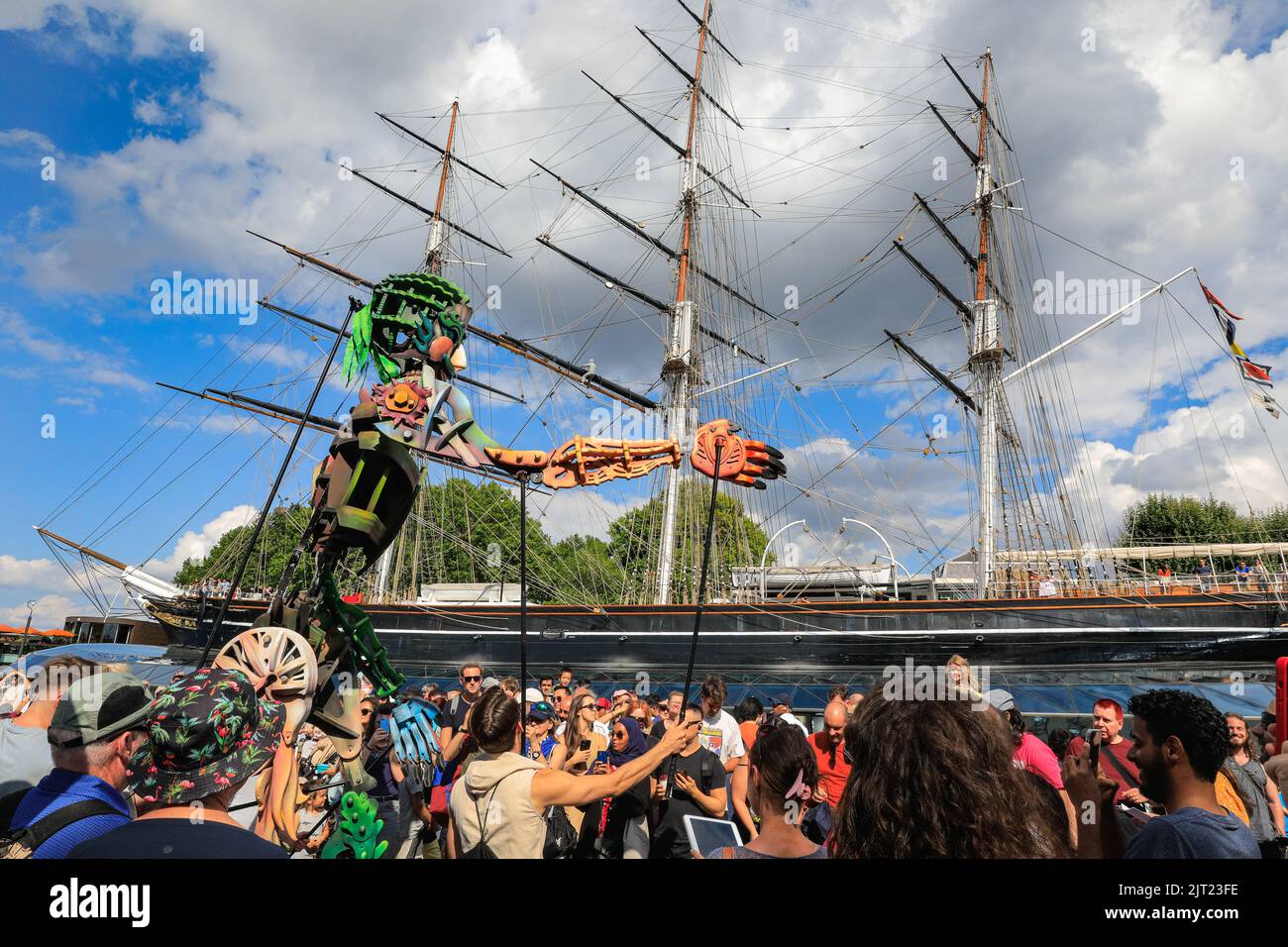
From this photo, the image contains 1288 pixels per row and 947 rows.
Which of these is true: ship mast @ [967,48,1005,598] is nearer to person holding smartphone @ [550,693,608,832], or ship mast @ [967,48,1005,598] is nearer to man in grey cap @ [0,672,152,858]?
person holding smartphone @ [550,693,608,832]

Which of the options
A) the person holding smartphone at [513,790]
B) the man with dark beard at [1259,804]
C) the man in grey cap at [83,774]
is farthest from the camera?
the man with dark beard at [1259,804]

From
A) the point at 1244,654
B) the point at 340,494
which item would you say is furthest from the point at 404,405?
the point at 1244,654

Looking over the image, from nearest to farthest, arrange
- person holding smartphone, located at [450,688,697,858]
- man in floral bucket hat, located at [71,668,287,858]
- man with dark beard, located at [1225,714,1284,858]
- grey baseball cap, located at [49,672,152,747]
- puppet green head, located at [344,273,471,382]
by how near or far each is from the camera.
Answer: man in floral bucket hat, located at [71,668,287,858], grey baseball cap, located at [49,672,152,747], person holding smartphone, located at [450,688,697,858], man with dark beard, located at [1225,714,1284,858], puppet green head, located at [344,273,471,382]

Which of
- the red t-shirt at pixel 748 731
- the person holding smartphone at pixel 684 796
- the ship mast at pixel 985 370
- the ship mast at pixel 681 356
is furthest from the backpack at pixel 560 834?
the ship mast at pixel 985 370

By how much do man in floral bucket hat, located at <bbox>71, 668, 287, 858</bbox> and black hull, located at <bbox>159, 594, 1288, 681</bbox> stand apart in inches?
740

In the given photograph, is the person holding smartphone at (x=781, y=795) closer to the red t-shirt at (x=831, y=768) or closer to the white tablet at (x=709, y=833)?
the white tablet at (x=709, y=833)

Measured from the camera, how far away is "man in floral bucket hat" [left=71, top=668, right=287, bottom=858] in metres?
2.25

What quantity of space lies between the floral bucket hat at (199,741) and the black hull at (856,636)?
18.8 meters

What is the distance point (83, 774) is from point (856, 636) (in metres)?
21.5

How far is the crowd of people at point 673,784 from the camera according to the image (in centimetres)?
186

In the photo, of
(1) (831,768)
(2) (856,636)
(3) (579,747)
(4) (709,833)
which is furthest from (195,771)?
(2) (856,636)

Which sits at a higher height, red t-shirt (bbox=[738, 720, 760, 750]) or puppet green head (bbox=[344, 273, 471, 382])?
puppet green head (bbox=[344, 273, 471, 382])

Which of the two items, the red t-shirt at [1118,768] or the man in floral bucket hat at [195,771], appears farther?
the red t-shirt at [1118,768]

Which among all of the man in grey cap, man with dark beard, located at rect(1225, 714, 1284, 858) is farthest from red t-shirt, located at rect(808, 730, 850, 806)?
the man in grey cap
